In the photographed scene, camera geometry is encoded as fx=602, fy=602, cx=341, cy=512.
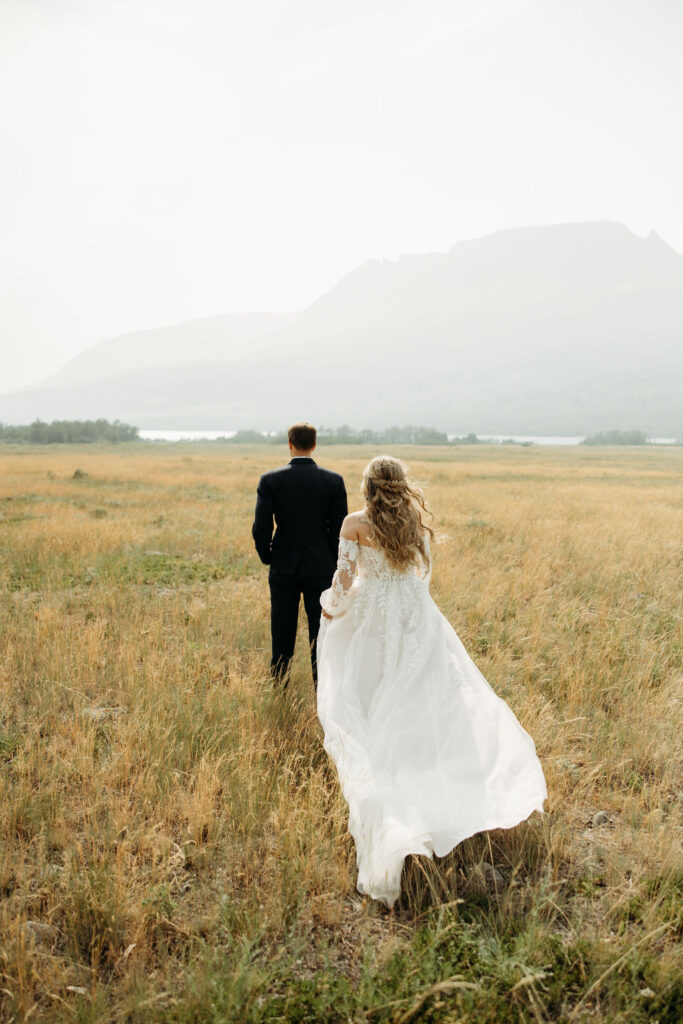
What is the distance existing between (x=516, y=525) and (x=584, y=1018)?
15.0 m

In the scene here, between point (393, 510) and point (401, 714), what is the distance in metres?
1.55

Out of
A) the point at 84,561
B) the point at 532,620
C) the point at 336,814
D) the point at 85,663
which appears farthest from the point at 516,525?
the point at 336,814

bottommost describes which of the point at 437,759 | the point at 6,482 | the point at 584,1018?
the point at 584,1018

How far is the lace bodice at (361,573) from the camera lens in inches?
195

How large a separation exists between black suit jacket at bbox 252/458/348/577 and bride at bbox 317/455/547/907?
29.4 inches

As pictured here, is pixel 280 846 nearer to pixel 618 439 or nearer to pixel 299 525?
pixel 299 525

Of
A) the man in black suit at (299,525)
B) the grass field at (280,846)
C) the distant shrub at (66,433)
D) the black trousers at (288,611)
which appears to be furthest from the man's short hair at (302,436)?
the distant shrub at (66,433)

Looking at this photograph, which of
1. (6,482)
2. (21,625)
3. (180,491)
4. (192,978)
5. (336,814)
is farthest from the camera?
(6,482)

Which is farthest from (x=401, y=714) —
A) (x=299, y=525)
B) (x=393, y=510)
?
(x=299, y=525)

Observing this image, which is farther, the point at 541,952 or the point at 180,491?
the point at 180,491

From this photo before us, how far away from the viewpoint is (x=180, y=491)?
27453 millimetres

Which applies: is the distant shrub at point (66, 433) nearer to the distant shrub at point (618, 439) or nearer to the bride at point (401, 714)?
the bride at point (401, 714)

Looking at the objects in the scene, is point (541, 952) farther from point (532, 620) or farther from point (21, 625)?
point (21, 625)

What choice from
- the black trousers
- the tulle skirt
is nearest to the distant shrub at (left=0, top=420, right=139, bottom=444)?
the black trousers
